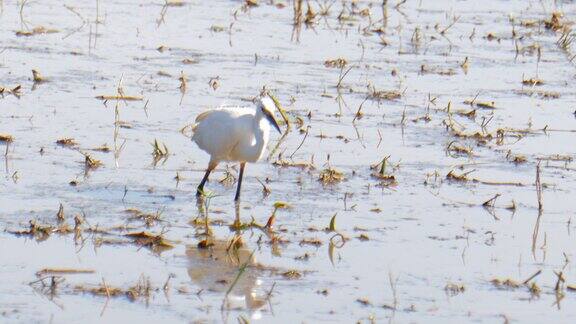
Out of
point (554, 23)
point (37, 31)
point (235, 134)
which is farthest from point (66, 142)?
point (554, 23)

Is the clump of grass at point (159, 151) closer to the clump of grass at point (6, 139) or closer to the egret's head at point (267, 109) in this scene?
the egret's head at point (267, 109)

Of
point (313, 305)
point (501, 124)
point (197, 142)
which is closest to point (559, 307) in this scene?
point (313, 305)

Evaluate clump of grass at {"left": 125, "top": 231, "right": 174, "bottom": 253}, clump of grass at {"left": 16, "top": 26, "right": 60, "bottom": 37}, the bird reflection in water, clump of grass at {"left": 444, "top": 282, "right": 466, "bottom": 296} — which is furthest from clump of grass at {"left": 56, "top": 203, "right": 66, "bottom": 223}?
clump of grass at {"left": 16, "top": 26, "right": 60, "bottom": 37}

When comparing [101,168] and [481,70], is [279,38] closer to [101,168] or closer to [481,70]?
[481,70]

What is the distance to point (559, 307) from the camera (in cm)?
640

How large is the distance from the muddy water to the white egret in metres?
0.21

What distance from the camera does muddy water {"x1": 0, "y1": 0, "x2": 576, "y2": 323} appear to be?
251 inches

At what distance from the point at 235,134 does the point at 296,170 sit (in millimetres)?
634

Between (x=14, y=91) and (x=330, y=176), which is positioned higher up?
(x=14, y=91)

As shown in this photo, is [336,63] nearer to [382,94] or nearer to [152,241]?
[382,94]

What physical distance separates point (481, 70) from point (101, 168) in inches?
203

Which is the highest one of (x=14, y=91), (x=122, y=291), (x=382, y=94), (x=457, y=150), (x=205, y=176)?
(x=382, y=94)

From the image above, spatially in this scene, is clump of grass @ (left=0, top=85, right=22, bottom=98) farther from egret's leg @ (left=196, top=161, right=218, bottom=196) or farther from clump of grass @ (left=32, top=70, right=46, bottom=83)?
egret's leg @ (left=196, top=161, right=218, bottom=196)

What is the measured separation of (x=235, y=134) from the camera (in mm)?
8445
